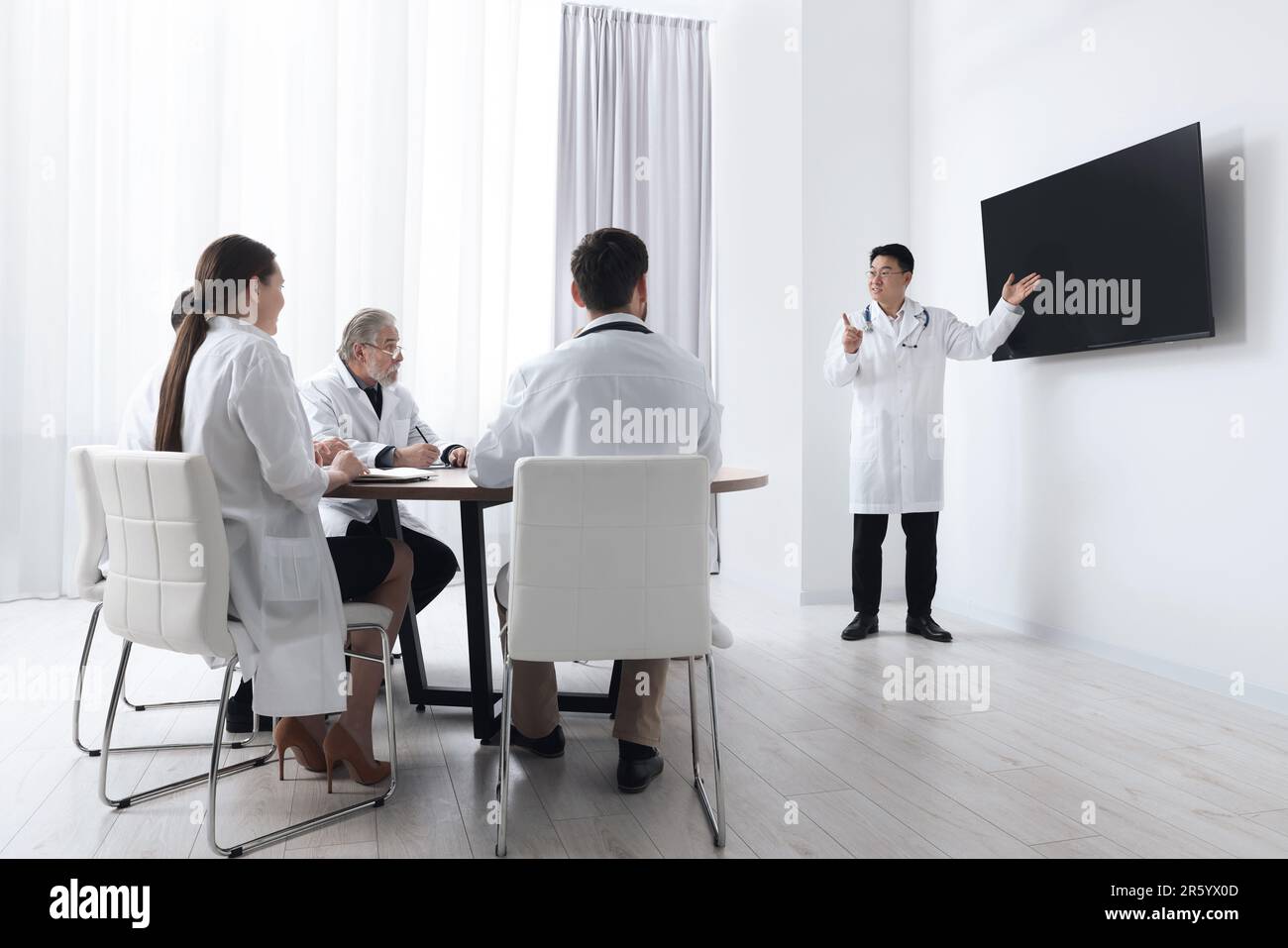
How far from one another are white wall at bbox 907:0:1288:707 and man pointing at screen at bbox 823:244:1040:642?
0.89ft

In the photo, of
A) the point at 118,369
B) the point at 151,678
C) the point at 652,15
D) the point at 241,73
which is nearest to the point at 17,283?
the point at 118,369

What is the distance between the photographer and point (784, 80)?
4.59m

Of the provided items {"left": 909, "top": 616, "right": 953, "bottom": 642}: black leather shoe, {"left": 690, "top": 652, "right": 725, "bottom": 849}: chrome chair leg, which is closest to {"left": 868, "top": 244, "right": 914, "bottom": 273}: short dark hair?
{"left": 909, "top": 616, "right": 953, "bottom": 642}: black leather shoe

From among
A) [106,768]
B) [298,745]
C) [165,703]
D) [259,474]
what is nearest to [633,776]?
[298,745]

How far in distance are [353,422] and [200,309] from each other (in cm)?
97

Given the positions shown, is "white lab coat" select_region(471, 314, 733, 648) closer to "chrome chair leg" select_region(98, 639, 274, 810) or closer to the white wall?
"chrome chair leg" select_region(98, 639, 274, 810)

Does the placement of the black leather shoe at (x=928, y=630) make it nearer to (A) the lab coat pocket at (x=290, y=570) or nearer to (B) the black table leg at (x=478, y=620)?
(B) the black table leg at (x=478, y=620)

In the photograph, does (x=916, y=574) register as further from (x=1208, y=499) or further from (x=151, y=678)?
(x=151, y=678)

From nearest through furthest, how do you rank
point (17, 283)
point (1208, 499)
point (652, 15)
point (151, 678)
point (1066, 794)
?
point (1066, 794)
point (1208, 499)
point (151, 678)
point (17, 283)
point (652, 15)

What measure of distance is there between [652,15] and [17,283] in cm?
352

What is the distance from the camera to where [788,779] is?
7.59 ft

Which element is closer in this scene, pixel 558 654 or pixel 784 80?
pixel 558 654

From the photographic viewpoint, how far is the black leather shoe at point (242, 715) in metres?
2.67
